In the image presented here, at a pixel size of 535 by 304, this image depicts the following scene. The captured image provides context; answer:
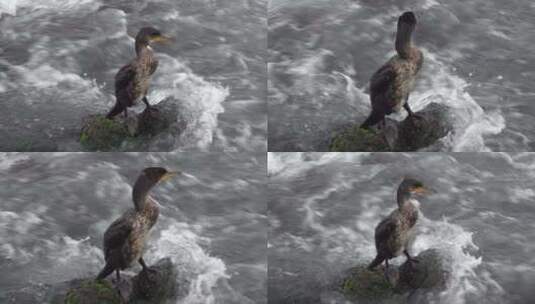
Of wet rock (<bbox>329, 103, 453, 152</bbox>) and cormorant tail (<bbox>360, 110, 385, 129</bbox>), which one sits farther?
wet rock (<bbox>329, 103, 453, 152</bbox>)

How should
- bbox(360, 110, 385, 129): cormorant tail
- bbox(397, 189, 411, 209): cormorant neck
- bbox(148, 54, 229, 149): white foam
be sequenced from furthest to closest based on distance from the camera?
bbox(148, 54, 229, 149): white foam → bbox(360, 110, 385, 129): cormorant tail → bbox(397, 189, 411, 209): cormorant neck

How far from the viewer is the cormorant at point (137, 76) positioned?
1344 centimetres

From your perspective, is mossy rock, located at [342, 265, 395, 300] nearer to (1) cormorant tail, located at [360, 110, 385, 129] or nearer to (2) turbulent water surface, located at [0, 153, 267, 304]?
(2) turbulent water surface, located at [0, 153, 267, 304]

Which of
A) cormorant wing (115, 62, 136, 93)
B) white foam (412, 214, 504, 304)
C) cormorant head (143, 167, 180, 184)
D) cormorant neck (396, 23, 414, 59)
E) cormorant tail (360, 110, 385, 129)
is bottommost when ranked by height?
white foam (412, 214, 504, 304)

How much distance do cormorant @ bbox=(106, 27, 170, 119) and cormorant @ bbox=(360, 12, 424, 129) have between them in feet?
8.57

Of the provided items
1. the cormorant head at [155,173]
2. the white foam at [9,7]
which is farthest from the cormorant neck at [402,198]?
the white foam at [9,7]

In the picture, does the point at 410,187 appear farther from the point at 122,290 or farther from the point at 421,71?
the point at 122,290

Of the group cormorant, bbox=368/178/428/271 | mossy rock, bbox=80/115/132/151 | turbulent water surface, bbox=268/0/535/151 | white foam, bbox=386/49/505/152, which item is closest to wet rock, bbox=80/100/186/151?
mossy rock, bbox=80/115/132/151

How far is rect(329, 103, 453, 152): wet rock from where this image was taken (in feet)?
45.1

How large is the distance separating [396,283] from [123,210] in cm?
329

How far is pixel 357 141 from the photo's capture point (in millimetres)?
13859

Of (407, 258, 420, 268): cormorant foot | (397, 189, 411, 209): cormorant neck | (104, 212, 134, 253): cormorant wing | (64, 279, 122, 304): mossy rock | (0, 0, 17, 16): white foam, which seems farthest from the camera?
(0, 0, 17, 16): white foam

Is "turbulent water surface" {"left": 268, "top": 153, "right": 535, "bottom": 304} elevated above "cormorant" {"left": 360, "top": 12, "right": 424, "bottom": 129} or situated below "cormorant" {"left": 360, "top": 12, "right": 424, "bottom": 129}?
below

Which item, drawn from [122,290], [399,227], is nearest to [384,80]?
[399,227]
